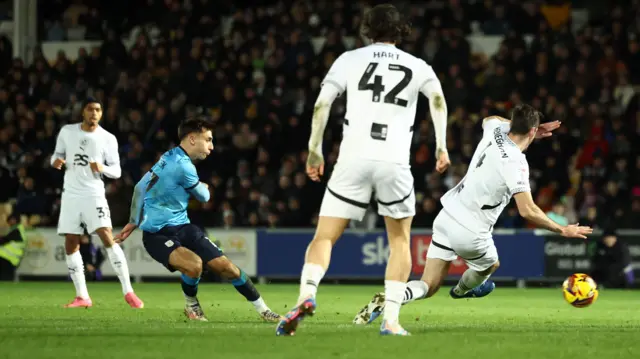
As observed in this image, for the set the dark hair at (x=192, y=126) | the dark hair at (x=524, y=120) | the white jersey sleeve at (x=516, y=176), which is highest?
the dark hair at (x=524, y=120)

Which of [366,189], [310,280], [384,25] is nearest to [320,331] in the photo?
[310,280]

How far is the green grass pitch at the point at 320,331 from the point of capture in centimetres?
750

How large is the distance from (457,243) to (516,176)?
0.86 m

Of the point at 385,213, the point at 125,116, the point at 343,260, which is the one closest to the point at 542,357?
the point at 385,213

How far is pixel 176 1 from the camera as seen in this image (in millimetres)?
27141

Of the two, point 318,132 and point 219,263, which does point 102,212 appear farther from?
point 318,132

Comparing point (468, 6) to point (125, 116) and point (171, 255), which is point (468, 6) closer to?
point (125, 116)

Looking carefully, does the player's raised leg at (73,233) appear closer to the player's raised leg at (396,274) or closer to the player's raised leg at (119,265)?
the player's raised leg at (119,265)

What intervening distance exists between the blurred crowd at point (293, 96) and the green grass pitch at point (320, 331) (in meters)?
6.06

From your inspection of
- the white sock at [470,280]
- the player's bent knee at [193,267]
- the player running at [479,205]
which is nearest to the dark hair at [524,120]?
the player running at [479,205]

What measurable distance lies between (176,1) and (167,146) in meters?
4.96

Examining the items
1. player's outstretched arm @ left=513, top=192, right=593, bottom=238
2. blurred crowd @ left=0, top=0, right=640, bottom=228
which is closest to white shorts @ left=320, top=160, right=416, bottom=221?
player's outstretched arm @ left=513, top=192, right=593, bottom=238

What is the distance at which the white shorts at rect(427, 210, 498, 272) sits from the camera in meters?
10.2

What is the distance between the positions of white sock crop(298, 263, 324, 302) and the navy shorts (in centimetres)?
250
